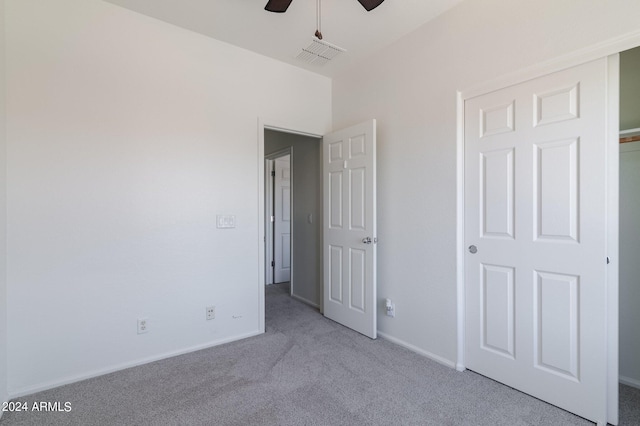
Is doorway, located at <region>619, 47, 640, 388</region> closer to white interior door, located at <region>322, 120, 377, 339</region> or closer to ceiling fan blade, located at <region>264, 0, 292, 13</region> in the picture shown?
white interior door, located at <region>322, 120, 377, 339</region>

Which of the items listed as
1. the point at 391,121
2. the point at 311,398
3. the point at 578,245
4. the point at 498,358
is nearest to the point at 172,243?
the point at 311,398

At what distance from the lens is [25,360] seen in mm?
2021

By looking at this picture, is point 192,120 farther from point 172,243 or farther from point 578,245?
point 578,245

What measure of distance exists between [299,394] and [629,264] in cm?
242

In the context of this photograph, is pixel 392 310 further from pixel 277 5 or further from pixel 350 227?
pixel 277 5

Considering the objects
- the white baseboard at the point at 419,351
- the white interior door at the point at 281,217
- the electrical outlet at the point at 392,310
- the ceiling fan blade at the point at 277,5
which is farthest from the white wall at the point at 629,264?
the white interior door at the point at 281,217

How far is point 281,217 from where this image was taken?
5141 millimetres

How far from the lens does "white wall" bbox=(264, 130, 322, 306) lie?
385 centimetres

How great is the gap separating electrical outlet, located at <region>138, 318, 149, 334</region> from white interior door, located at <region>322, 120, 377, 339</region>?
5.80ft

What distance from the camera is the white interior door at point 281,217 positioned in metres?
5.08

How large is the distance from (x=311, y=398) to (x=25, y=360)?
191 cm

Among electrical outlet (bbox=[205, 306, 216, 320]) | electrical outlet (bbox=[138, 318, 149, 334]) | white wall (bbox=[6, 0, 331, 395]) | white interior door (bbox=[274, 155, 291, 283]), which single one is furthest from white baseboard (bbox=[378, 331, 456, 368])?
white interior door (bbox=[274, 155, 291, 283])

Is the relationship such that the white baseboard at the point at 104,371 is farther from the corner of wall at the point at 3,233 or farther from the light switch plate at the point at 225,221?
the light switch plate at the point at 225,221

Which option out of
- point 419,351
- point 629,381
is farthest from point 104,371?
point 629,381
